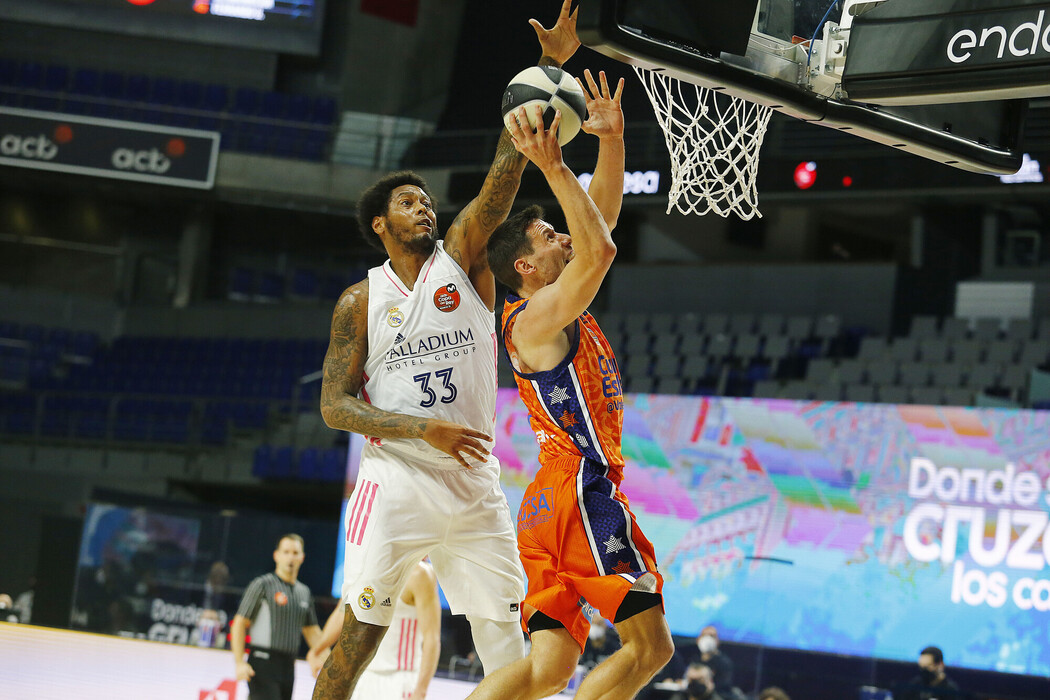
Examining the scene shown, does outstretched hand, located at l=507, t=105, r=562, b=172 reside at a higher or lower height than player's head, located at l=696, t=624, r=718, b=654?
higher

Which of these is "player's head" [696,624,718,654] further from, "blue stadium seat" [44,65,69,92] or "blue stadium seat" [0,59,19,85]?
"blue stadium seat" [0,59,19,85]

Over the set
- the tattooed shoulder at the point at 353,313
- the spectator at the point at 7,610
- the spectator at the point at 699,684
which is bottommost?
the spectator at the point at 7,610

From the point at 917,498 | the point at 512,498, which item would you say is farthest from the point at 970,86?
the point at 512,498

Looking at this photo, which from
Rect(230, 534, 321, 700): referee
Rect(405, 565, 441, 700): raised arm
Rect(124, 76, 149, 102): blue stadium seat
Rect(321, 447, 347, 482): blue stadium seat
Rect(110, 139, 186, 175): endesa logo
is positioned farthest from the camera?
Rect(124, 76, 149, 102): blue stadium seat

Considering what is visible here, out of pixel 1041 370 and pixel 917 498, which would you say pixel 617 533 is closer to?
pixel 917 498

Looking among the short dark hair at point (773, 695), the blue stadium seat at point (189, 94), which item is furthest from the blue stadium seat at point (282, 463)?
the short dark hair at point (773, 695)

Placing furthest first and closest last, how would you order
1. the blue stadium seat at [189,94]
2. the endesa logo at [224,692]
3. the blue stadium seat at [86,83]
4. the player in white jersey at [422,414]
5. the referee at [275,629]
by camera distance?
the blue stadium seat at [189,94]
the blue stadium seat at [86,83]
the endesa logo at [224,692]
the referee at [275,629]
the player in white jersey at [422,414]

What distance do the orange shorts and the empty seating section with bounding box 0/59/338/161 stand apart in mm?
13917

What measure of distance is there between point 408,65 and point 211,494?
771 centimetres

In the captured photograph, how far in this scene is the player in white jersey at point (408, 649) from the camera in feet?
19.2

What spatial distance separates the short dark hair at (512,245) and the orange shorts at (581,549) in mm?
709

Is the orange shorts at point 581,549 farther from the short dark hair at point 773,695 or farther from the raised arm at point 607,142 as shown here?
the short dark hair at point 773,695

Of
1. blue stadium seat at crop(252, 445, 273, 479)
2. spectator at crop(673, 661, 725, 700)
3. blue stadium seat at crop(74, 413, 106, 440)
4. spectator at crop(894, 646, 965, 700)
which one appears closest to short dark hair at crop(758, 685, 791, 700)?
spectator at crop(673, 661, 725, 700)

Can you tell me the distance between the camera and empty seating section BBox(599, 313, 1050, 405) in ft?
38.4
